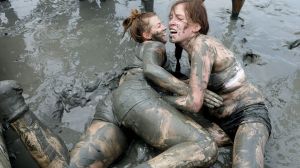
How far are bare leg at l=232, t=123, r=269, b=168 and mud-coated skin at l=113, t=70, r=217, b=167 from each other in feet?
0.77

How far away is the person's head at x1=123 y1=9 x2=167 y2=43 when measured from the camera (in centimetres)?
420

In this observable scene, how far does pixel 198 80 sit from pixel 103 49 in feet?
8.46

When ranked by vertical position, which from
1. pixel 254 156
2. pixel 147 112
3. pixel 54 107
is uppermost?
Answer: pixel 147 112

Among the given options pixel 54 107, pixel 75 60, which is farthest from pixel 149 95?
pixel 75 60

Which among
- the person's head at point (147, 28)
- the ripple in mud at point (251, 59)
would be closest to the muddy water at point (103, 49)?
the ripple in mud at point (251, 59)

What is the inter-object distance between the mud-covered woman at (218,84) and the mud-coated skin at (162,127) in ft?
0.80

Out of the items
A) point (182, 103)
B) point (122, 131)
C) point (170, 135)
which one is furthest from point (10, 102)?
point (182, 103)

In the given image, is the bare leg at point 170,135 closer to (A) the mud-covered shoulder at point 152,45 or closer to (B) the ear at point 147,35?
(A) the mud-covered shoulder at point 152,45

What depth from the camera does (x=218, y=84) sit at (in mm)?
3582

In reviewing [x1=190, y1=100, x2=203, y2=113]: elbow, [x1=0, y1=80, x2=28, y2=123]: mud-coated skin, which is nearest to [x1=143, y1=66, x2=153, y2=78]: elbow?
[x1=190, y1=100, x2=203, y2=113]: elbow

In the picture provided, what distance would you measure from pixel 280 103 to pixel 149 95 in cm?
191

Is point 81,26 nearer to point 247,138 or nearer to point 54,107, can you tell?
point 54,107

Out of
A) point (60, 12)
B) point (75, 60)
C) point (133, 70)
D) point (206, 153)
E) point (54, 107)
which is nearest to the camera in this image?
point (206, 153)

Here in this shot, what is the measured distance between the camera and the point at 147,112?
3.14 m
